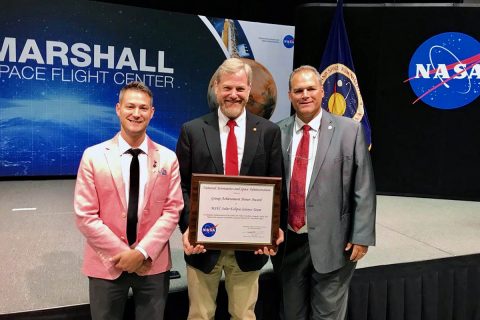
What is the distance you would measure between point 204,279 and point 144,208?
49 centimetres

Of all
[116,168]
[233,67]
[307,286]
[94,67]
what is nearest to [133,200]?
[116,168]

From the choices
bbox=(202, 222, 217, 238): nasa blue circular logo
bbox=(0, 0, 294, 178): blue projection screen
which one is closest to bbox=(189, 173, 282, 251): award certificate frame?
bbox=(202, 222, 217, 238): nasa blue circular logo

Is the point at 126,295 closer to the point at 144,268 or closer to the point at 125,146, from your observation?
the point at 144,268

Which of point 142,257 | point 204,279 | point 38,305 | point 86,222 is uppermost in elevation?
point 86,222

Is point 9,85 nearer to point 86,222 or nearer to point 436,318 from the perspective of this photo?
point 86,222

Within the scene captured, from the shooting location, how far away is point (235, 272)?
202 centimetres

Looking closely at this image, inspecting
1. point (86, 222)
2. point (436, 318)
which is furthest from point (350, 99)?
point (86, 222)

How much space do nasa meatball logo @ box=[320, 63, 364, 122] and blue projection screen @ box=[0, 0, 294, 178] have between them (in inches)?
50.5

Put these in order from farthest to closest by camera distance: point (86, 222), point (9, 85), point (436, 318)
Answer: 1. point (9, 85)
2. point (436, 318)
3. point (86, 222)

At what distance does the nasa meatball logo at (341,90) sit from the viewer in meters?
5.86

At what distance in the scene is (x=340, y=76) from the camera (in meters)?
5.88

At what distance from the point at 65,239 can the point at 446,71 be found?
528 centimetres

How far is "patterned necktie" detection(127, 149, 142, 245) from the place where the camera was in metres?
1.80

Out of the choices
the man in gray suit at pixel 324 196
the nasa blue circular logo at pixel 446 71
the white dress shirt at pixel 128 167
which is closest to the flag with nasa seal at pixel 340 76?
the nasa blue circular logo at pixel 446 71
